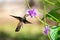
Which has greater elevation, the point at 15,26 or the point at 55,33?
the point at 55,33

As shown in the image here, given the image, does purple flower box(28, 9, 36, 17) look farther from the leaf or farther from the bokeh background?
the bokeh background

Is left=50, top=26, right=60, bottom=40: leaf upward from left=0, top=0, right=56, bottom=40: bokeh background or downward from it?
upward

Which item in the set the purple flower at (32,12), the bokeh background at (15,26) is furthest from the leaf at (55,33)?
the bokeh background at (15,26)

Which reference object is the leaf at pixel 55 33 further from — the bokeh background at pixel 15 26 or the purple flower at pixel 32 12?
the bokeh background at pixel 15 26

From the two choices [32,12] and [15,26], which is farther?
[15,26]

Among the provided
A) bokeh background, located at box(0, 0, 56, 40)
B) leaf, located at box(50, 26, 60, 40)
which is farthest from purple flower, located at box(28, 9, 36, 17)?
bokeh background, located at box(0, 0, 56, 40)

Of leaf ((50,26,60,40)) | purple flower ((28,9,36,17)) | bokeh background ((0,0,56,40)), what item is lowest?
bokeh background ((0,0,56,40))

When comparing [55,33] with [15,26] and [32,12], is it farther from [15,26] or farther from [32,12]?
[15,26]

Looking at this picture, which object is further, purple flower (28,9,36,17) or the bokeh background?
the bokeh background

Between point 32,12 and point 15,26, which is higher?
point 32,12

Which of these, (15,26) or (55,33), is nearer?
(55,33)

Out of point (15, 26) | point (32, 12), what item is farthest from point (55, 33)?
point (15, 26)
